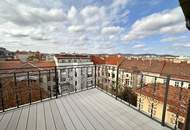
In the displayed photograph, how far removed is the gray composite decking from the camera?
2.19 m

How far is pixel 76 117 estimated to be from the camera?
8.21ft

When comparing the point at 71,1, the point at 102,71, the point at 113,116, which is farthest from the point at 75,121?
the point at 71,1

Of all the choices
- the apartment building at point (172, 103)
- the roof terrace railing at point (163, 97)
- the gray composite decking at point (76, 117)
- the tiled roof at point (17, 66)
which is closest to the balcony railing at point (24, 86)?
the tiled roof at point (17, 66)

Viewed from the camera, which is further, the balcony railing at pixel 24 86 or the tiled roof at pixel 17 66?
the tiled roof at pixel 17 66

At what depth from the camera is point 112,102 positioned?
3.33m

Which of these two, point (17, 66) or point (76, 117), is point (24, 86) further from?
point (17, 66)

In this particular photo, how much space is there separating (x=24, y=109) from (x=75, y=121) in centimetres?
142

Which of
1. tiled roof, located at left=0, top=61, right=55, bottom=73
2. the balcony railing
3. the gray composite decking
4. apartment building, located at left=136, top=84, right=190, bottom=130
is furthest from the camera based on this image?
tiled roof, located at left=0, top=61, right=55, bottom=73

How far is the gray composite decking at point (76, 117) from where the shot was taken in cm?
219

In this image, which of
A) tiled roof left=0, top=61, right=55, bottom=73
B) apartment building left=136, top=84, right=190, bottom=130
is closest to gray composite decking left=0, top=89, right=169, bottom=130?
apartment building left=136, top=84, right=190, bottom=130

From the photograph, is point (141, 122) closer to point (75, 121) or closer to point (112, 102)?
point (112, 102)

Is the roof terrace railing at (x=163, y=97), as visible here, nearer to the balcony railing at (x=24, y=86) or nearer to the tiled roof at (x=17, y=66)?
the balcony railing at (x=24, y=86)

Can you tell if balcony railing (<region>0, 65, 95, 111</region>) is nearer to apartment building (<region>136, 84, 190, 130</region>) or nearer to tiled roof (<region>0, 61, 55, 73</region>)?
tiled roof (<region>0, 61, 55, 73</region>)

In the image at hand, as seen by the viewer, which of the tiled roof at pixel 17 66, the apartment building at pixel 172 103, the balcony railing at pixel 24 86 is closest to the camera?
the apartment building at pixel 172 103
